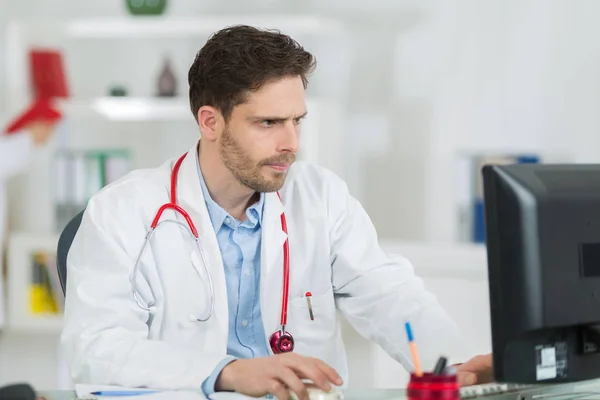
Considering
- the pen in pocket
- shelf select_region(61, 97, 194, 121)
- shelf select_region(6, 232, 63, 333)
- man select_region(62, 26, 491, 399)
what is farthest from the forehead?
shelf select_region(6, 232, 63, 333)

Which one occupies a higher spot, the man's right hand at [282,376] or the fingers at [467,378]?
the man's right hand at [282,376]

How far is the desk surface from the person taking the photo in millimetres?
1508

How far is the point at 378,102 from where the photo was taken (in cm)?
372

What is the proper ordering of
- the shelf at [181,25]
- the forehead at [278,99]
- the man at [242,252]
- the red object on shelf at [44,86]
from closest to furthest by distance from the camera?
the man at [242,252] → the forehead at [278,99] → the shelf at [181,25] → the red object on shelf at [44,86]

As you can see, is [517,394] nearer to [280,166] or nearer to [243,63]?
[280,166]

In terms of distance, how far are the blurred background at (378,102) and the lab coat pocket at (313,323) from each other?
1.49m

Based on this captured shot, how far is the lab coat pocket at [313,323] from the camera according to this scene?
76.7 inches

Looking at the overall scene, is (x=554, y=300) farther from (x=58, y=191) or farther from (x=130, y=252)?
(x=58, y=191)

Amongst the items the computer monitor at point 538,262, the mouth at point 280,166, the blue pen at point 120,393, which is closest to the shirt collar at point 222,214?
the mouth at point 280,166

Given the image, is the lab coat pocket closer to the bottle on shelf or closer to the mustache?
the mustache

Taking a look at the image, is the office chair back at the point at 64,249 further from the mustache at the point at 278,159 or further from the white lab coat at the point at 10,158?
the white lab coat at the point at 10,158

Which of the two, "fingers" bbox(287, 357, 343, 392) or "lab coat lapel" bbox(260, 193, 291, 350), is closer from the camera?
"fingers" bbox(287, 357, 343, 392)

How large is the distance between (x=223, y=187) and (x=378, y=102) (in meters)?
1.87

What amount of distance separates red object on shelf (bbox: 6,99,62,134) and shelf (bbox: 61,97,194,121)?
5cm
